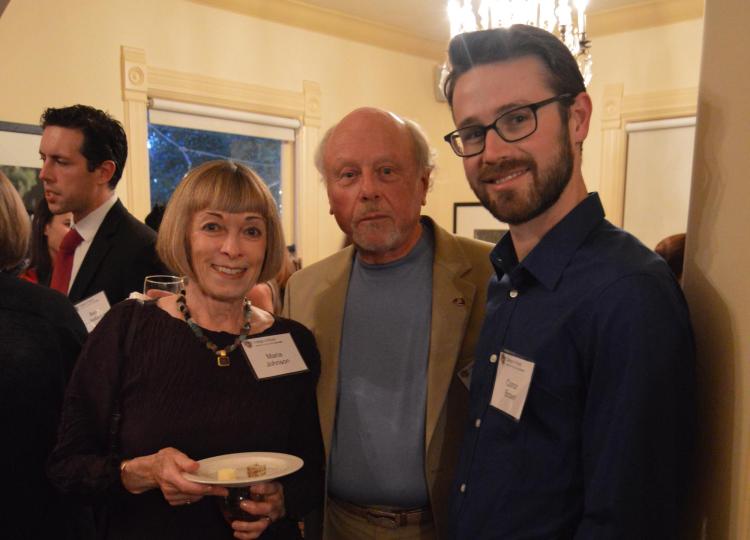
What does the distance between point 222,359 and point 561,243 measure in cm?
84

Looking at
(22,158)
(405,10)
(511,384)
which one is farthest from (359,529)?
(405,10)

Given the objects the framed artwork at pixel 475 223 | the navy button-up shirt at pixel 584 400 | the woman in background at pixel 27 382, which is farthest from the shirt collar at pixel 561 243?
the framed artwork at pixel 475 223

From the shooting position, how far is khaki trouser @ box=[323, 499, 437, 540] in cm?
154

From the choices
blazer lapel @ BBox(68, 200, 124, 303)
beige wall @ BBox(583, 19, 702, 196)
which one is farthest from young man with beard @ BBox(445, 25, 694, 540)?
beige wall @ BBox(583, 19, 702, 196)

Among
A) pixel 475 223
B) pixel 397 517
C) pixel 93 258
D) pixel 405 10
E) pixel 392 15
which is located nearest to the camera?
pixel 397 517

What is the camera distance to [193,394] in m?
1.34

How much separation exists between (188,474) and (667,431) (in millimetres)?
890

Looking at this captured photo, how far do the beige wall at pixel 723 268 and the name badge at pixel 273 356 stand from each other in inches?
36.1

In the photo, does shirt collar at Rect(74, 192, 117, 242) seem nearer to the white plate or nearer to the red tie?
the red tie

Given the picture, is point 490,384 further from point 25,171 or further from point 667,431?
Result: point 25,171

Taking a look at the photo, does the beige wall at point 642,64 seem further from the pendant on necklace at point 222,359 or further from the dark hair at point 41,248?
the pendant on necklace at point 222,359

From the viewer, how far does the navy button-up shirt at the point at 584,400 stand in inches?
34.4

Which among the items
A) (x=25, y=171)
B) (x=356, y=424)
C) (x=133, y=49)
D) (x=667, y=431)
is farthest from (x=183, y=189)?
(x=133, y=49)

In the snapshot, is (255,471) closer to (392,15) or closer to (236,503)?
(236,503)
